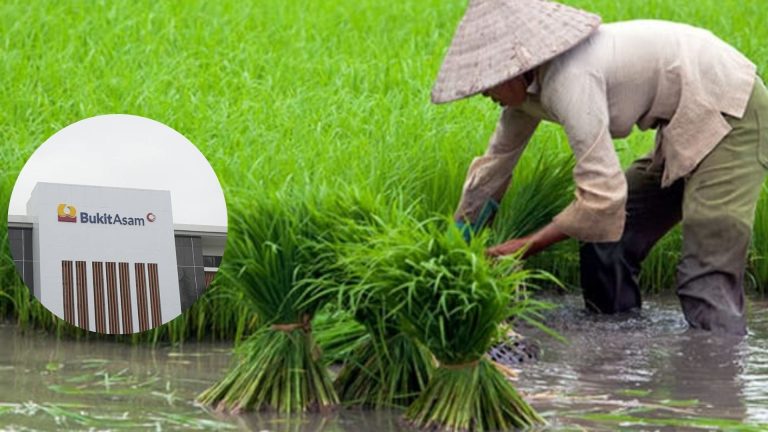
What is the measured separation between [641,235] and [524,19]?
119 cm

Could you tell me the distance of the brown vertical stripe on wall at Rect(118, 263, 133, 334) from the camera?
3793mm

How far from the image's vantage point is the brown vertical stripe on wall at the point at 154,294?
384 cm

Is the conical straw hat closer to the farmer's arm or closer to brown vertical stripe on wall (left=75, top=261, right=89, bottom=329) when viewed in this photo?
the farmer's arm

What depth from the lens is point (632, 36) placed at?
16.6 ft

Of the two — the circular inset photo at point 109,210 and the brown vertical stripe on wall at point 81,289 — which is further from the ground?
the circular inset photo at point 109,210

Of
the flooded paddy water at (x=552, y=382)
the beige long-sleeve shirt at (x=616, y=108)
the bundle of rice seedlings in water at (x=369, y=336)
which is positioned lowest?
the flooded paddy water at (x=552, y=382)

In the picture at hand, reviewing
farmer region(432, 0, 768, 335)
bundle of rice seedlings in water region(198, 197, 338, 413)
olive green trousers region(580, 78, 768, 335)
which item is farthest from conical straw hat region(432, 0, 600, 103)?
bundle of rice seedlings in water region(198, 197, 338, 413)

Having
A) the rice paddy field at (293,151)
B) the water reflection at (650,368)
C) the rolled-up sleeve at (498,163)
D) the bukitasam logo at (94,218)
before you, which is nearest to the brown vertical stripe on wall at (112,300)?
the bukitasam logo at (94,218)

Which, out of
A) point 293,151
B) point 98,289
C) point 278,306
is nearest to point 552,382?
point 278,306

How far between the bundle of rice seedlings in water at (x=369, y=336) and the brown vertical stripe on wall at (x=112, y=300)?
0.56 meters

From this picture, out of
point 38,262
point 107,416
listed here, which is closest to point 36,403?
point 107,416

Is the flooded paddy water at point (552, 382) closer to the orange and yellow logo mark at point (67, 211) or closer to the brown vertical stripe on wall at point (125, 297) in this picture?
the brown vertical stripe on wall at point (125, 297)

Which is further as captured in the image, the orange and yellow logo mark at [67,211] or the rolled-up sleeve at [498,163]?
the rolled-up sleeve at [498,163]

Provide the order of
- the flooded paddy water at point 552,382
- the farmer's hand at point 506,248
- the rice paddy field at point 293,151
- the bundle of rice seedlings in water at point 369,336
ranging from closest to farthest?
the bundle of rice seedlings in water at point 369,336, the flooded paddy water at point 552,382, the rice paddy field at point 293,151, the farmer's hand at point 506,248
